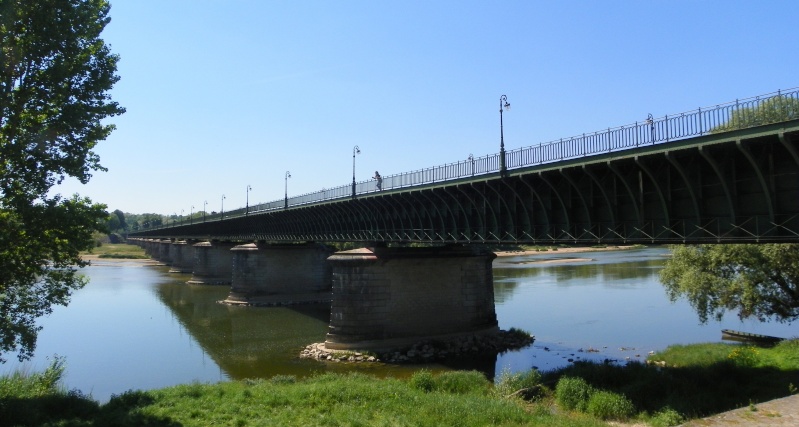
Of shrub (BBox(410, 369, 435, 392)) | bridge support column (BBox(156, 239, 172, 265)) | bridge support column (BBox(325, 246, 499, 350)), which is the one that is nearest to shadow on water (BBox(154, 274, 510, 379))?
bridge support column (BBox(325, 246, 499, 350))

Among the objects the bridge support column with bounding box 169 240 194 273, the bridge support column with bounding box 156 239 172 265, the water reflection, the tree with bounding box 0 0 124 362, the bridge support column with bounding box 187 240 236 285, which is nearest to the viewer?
the tree with bounding box 0 0 124 362

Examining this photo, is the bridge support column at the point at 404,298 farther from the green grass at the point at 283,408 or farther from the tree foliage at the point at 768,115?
the tree foliage at the point at 768,115

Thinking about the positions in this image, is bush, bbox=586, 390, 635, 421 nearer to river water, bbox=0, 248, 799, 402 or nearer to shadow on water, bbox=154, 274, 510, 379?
shadow on water, bbox=154, 274, 510, 379

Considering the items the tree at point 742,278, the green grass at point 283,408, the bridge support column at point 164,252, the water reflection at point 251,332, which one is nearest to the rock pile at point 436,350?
the water reflection at point 251,332

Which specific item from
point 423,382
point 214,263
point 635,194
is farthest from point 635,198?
point 214,263

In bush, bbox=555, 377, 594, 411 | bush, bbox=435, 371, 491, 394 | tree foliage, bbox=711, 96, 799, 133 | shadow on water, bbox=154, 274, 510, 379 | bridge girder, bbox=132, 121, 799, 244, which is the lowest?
shadow on water, bbox=154, 274, 510, 379

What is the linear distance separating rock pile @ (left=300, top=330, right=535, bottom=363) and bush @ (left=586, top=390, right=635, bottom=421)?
11498 mm

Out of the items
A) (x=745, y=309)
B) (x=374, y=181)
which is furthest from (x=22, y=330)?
(x=745, y=309)

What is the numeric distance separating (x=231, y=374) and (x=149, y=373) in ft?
13.0

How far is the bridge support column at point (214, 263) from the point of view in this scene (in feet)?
233

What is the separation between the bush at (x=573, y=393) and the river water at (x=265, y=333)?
6.89 meters

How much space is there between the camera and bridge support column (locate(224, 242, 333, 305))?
169 ft

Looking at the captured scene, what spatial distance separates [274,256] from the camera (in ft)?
173

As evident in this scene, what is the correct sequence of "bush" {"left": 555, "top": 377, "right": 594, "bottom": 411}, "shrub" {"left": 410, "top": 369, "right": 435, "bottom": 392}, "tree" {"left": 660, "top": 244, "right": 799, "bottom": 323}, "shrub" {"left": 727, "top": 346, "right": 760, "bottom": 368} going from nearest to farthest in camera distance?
"bush" {"left": 555, "top": 377, "right": 594, "bottom": 411}, "shrub" {"left": 727, "top": 346, "right": 760, "bottom": 368}, "shrub" {"left": 410, "top": 369, "right": 435, "bottom": 392}, "tree" {"left": 660, "top": 244, "right": 799, "bottom": 323}
